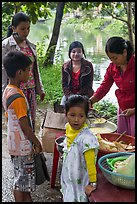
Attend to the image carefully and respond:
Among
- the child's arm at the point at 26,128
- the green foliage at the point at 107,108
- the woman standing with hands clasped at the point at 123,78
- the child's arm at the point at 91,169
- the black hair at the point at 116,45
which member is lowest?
the green foliage at the point at 107,108

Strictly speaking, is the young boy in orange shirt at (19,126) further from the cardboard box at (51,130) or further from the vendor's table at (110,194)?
the vendor's table at (110,194)

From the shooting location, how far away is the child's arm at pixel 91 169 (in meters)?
2.07

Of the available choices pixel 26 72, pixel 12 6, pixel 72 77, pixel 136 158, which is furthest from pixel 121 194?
pixel 12 6

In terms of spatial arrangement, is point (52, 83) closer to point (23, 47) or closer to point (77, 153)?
point (23, 47)

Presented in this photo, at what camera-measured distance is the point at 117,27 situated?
20906mm

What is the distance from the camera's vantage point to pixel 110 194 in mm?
1970

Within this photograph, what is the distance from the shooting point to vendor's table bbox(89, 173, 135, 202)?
1913 mm

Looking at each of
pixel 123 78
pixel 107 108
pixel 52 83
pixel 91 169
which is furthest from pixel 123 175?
pixel 52 83

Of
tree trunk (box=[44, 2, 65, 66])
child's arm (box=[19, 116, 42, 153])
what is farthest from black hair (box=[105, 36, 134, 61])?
tree trunk (box=[44, 2, 65, 66])

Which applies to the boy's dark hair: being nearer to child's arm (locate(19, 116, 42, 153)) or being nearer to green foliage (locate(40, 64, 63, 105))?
child's arm (locate(19, 116, 42, 153))

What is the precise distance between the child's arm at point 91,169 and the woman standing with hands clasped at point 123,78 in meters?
1.11

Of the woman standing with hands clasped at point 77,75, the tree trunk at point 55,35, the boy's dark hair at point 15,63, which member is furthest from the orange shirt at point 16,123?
the tree trunk at point 55,35

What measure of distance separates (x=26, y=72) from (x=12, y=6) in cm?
522

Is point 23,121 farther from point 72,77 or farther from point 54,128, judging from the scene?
point 72,77
